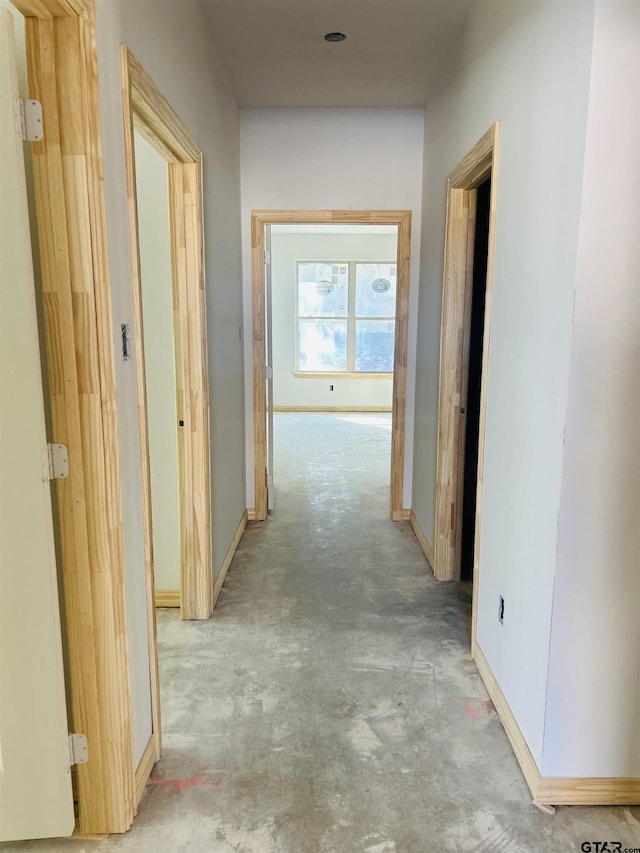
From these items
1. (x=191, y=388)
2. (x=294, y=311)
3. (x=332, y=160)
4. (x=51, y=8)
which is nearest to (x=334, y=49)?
(x=332, y=160)

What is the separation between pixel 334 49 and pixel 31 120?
2.27 m

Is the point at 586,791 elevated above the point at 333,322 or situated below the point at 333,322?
below

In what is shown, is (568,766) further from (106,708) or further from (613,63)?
(613,63)

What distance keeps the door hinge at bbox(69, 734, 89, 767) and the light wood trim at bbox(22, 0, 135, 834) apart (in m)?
0.02

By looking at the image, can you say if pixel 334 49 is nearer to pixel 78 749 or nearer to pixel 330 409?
pixel 78 749

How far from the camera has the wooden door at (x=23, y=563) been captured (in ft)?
4.21

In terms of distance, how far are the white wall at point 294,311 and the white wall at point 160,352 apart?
252 inches

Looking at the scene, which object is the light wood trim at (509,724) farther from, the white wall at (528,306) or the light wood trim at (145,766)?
the light wood trim at (145,766)

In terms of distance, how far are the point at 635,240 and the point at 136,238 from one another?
4.57 feet

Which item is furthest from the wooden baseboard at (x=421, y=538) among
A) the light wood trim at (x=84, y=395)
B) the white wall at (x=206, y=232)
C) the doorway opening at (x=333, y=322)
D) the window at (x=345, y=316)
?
the window at (x=345, y=316)

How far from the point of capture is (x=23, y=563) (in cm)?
141

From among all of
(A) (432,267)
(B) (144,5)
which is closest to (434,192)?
(A) (432,267)

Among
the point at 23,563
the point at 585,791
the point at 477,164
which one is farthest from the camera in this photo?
the point at 477,164

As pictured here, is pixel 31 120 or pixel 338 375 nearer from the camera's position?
pixel 31 120
